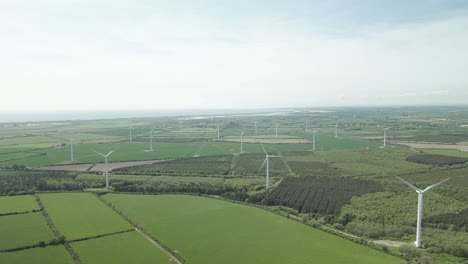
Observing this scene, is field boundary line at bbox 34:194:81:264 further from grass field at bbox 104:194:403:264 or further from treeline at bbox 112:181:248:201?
treeline at bbox 112:181:248:201

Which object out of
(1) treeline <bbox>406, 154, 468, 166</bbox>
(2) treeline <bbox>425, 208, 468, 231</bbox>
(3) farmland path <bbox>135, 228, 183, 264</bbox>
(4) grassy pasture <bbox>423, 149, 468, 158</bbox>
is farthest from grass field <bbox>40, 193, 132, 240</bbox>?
(4) grassy pasture <bbox>423, 149, 468, 158</bbox>

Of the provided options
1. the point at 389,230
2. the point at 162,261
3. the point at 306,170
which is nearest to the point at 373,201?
the point at 389,230

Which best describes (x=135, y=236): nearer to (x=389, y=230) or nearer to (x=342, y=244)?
Result: (x=342, y=244)

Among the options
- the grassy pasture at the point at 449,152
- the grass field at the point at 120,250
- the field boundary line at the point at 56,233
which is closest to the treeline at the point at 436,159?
the grassy pasture at the point at 449,152

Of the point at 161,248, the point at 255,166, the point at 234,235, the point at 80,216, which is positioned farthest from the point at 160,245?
Answer: the point at 255,166

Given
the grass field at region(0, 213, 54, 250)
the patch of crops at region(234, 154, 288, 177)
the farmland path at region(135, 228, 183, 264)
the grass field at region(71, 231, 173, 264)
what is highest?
the patch of crops at region(234, 154, 288, 177)

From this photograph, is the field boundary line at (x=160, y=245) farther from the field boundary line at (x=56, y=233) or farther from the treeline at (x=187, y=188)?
the treeline at (x=187, y=188)
